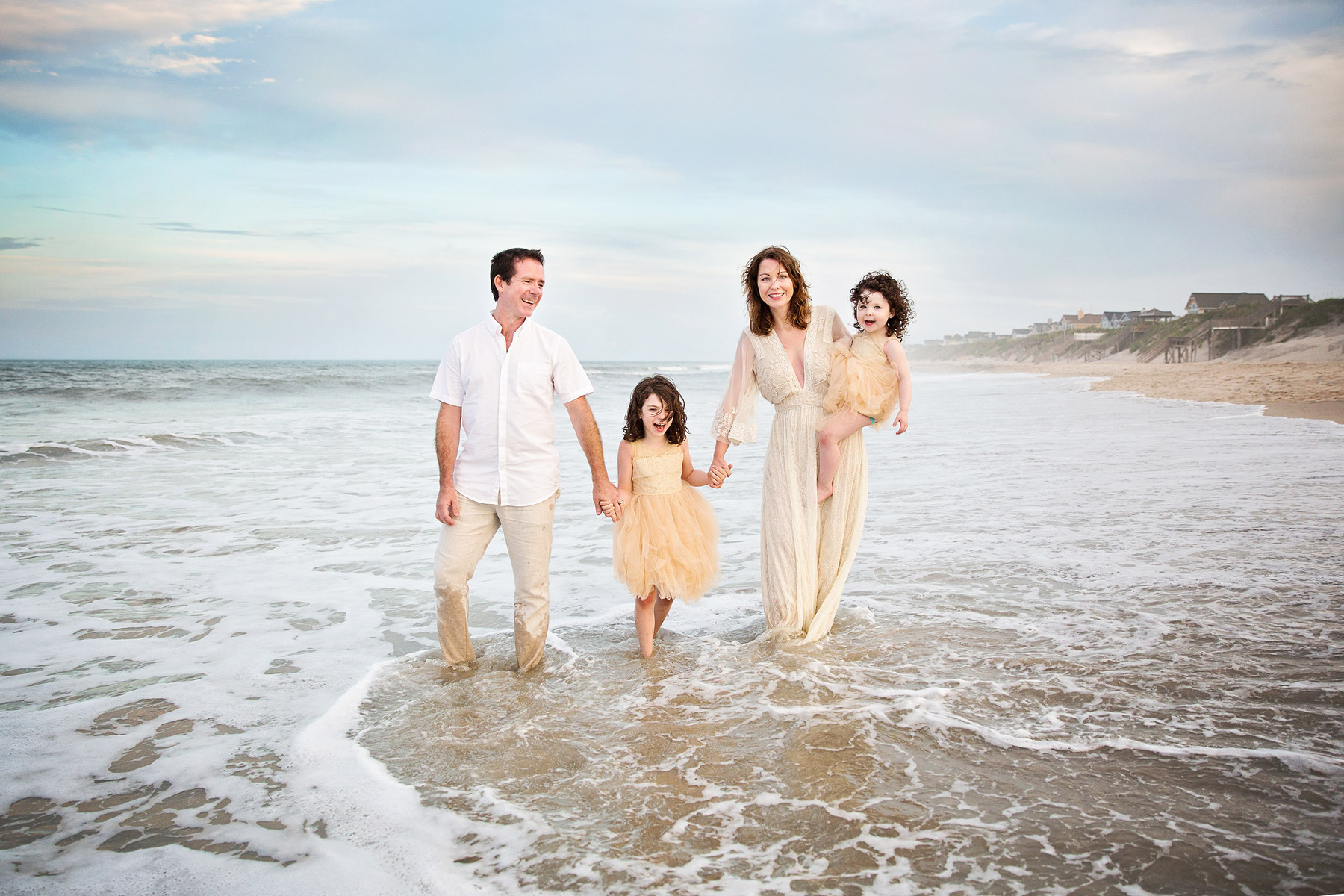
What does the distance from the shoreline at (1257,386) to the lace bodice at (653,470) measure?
14586 mm

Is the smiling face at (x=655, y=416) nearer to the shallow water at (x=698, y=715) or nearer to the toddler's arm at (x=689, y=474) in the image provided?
the toddler's arm at (x=689, y=474)

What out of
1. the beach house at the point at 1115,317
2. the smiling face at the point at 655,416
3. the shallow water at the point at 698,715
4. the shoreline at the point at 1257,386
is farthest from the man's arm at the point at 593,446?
the beach house at the point at 1115,317

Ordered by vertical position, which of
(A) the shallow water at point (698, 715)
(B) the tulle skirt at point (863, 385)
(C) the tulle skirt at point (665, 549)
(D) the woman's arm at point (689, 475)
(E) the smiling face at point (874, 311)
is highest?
(E) the smiling face at point (874, 311)

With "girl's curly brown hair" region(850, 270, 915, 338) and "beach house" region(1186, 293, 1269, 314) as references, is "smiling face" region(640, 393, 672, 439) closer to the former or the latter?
"girl's curly brown hair" region(850, 270, 915, 338)

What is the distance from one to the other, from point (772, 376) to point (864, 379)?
52cm

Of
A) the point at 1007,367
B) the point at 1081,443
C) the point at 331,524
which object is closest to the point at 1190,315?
→ the point at 1007,367

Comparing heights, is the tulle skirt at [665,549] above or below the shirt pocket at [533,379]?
below

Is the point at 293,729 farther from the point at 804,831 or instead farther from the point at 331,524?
the point at 331,524

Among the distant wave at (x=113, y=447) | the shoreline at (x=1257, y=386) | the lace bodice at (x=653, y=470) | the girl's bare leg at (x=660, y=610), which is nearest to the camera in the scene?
the lace bodice at (x=653, y=470)

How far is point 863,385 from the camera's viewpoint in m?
4.27

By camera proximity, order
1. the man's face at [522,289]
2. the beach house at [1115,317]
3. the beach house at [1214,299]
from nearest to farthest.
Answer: the man's face at [522,289] < the beach house at [1214,299] < the beach house at [1115,317]

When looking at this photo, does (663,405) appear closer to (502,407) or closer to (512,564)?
(502,407)

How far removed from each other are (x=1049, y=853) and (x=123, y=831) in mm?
→ 3118

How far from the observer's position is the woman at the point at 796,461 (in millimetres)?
4488
